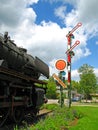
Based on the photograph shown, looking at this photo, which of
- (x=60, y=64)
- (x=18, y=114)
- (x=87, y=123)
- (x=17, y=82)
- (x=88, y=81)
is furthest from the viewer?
Result: (x=88, y=81)

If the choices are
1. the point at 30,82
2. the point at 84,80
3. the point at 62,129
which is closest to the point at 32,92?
the point at 30,82

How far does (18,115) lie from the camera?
60.4 ft

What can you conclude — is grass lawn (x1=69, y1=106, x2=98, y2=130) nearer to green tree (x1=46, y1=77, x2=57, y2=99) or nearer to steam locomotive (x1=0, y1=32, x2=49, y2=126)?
steam locomotive (x1=0, y1=32, x2=49, y2=126)

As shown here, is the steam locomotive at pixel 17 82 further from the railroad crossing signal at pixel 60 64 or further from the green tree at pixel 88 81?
the green tree at pixel 88 81

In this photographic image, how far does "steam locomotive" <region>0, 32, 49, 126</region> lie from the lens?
15.3 meters

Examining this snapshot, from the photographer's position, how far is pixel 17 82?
1691 centimetres

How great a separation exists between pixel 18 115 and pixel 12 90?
2.21 m

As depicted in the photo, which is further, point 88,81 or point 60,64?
point 88,81

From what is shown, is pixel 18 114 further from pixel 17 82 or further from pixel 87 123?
pixel 87 123

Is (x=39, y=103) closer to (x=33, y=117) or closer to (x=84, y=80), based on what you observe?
(x=33, y=117)

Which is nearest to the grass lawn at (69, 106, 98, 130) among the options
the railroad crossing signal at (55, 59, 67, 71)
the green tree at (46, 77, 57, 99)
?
the railroad crossing signal at (55, 59, 67, 71)

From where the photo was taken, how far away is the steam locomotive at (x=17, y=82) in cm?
1533

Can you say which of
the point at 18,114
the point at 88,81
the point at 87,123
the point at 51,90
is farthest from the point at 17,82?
the point at 51,90

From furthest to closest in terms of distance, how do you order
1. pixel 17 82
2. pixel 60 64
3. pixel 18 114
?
pixel 60 64 < pixel 18 114 < pixel 17 82
